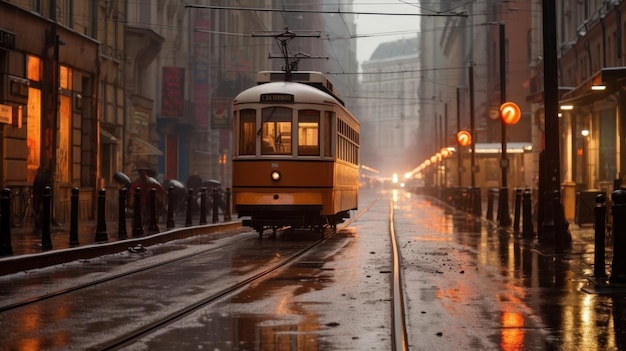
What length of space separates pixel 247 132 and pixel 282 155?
3.16 feet

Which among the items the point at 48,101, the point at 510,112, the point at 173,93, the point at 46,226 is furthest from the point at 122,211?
the point at 173,93

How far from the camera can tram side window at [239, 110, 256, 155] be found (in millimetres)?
21487

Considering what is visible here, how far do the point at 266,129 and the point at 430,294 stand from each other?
34.3 feet

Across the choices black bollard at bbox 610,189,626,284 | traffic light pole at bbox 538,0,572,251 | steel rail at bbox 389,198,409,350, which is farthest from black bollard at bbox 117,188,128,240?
black bollard at bbox 610,189,626,284

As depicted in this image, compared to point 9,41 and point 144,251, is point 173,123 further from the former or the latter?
point 144,251

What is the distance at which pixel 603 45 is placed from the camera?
38406mm

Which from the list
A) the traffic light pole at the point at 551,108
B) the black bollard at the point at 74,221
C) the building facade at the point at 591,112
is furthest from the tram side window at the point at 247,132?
the building facade at the point at 591,112

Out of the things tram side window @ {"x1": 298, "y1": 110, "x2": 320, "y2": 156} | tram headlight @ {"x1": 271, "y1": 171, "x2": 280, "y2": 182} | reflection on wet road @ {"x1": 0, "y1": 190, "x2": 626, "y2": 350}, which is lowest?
reflection on wet road @ {"x1": 0, "y1": 190, "x2": 626, "y2": 350}

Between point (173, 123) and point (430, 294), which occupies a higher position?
point (173, 123)

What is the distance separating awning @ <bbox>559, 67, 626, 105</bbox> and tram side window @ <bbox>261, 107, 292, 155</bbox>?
6.74 metres

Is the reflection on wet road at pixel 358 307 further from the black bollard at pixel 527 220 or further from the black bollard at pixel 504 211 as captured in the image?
the black bollard at pixel 504 211

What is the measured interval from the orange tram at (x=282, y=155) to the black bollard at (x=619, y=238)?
9740mm

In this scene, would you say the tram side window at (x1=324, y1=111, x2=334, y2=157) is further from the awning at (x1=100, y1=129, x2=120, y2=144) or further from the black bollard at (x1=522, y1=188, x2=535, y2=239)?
the awning at (x1=100, y1=129, x2=120, y2=144)

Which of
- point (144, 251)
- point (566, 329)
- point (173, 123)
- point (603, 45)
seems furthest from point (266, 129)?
point (173, 123)
